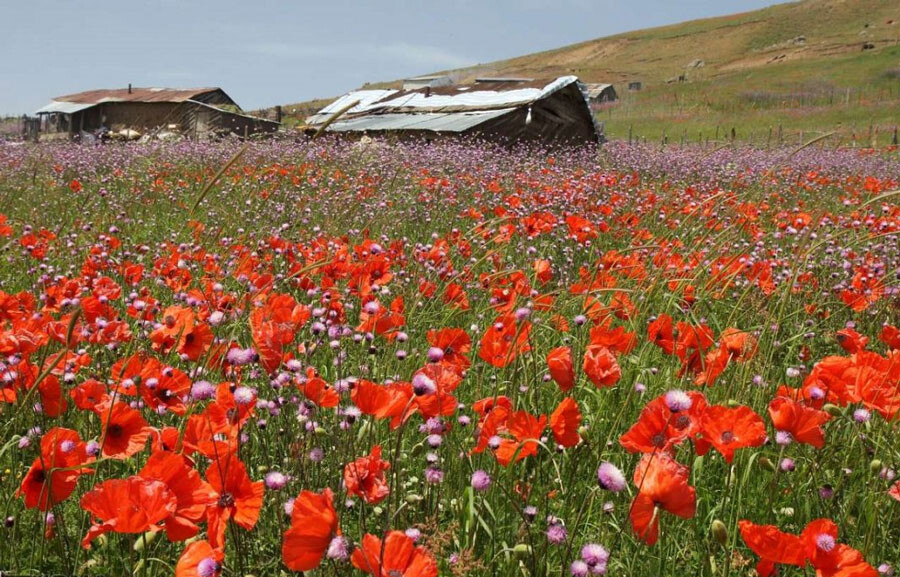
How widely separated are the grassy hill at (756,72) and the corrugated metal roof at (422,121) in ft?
23.2

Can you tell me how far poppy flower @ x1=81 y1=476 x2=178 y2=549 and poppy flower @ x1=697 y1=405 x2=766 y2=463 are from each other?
0.95 m

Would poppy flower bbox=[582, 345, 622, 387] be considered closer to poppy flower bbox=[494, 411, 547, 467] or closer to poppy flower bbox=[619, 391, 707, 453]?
poppy flower bbox=[494, 411, 547, 467]

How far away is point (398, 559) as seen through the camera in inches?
42.0

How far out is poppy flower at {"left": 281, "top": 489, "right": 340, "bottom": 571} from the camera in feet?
3.47

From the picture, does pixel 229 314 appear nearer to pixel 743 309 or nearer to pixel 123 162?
pixel 743 309

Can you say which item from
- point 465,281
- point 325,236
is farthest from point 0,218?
point 465,281

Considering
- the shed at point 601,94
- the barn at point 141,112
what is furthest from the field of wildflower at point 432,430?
the shed at point 601,94

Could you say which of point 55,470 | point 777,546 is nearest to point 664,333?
point 777,546

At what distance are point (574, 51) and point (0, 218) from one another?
12114 cm

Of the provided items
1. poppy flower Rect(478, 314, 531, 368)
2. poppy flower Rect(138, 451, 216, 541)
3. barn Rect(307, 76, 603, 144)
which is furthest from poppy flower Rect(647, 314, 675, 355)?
barn Rect(307, 76, 603, 144)

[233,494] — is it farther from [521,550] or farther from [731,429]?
[731,429]

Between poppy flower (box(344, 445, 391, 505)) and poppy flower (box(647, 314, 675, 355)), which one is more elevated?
poppy flower (box(647, 314, 675, 355))

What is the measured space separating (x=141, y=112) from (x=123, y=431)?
1282 inches

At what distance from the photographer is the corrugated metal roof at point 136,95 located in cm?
2986
